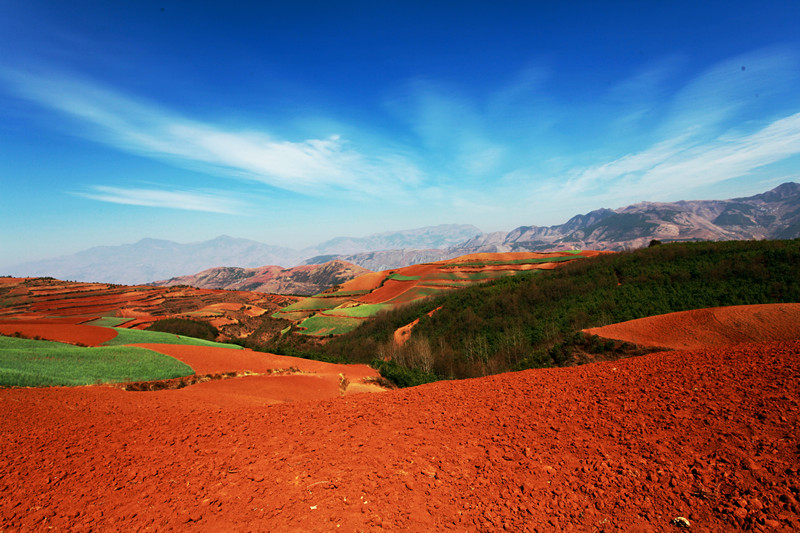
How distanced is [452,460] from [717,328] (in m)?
20.4

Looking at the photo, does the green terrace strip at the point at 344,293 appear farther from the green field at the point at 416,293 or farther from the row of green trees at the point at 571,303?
the row of green trees at the point at 571,303

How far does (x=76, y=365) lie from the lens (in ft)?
56.4

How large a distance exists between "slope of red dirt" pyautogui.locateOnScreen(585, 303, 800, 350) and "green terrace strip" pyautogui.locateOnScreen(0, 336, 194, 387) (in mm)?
29408

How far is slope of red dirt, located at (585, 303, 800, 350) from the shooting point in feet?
52.5

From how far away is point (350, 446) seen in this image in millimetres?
7785

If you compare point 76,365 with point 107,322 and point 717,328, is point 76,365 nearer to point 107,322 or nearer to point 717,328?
point 717,328

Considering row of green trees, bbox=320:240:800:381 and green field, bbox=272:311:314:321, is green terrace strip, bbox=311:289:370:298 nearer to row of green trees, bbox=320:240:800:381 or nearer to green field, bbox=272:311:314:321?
green field, bbox=272:311:314:321

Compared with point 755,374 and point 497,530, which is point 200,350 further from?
point 755,374

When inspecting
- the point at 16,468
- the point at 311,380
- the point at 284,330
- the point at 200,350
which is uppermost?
the point at 16,468

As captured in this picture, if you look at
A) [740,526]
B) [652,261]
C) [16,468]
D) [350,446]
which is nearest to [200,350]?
[16,468]

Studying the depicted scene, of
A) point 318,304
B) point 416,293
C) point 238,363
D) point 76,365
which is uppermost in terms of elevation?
point 76,365

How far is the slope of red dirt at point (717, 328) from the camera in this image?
16.0 metres

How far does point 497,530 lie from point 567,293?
45353mm

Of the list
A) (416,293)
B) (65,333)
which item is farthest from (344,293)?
(65,333)
